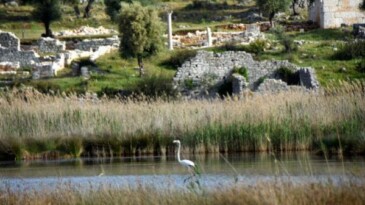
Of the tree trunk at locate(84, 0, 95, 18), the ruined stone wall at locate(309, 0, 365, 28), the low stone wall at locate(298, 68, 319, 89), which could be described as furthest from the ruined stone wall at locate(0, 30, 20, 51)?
the low stone wall at locate(298, 68, 319, 89)

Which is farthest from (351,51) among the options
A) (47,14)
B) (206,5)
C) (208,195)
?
(208,195)

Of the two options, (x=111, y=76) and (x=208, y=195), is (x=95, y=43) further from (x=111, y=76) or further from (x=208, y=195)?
(x=208, y=195)

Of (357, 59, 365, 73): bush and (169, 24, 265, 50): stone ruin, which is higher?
(169, 24, 265, 50): stone ruin

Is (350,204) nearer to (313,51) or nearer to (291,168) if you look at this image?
(291,168)

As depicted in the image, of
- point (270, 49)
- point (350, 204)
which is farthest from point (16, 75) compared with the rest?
point (350, 204)

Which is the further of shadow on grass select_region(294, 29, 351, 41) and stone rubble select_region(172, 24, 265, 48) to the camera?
stone rubble select_region(172, 24, 265, 48)

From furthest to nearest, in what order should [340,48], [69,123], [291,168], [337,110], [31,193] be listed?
[340,48] → [69,123] → [337,110] → [291,168] → [31,193]

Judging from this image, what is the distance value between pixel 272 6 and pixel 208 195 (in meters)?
43.7

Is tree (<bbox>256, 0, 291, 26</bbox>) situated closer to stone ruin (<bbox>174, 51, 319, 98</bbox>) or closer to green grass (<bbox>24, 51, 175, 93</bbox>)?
green grass (<bbox>24, 51, 175, 93</bbox>)

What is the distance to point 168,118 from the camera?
27234mm

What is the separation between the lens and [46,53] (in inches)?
2080

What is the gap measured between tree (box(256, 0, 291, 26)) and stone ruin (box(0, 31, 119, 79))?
8264 millimetres

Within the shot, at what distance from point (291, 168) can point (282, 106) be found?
6.20 meters

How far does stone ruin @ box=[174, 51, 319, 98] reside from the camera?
39.6 meters
